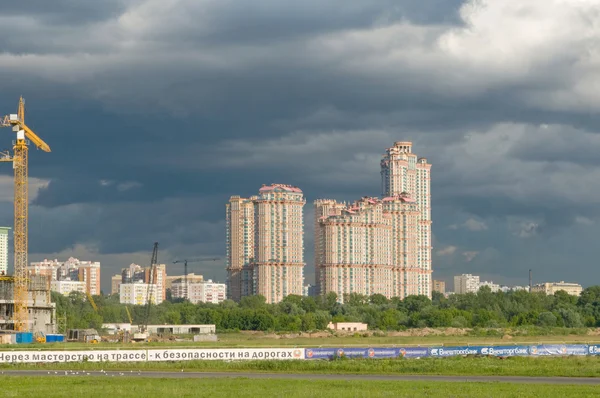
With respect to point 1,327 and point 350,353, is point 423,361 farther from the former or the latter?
point 1,327

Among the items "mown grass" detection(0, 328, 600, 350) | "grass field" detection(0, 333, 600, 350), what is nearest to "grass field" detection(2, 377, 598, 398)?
"mown grass" detection(0, 328, 600, 350)

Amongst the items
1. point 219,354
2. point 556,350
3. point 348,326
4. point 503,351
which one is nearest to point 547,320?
point 348,326

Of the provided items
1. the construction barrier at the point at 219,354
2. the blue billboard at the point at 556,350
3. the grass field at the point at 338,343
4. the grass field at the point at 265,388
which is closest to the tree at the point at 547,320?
the grass field at the point at 338,343

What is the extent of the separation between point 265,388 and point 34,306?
339 feet

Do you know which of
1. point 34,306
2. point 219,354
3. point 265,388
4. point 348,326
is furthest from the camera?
point 348,326

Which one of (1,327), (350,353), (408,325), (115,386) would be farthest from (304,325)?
(115,386)

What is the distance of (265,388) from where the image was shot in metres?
47.0

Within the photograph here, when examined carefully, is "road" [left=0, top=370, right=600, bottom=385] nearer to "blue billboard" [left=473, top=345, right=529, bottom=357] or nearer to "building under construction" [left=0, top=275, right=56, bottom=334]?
"blue billboard" [left=473, top=345, right=529, bottom=357]

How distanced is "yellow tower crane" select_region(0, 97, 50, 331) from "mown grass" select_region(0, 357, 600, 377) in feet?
230

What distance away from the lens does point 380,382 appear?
167 ft

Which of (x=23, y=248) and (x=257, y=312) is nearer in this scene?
(x=23, y=248)

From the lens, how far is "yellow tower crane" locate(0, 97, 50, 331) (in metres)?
136

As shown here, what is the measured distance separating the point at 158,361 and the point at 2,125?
8419cm

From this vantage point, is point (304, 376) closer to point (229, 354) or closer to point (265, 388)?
point (265, 388)
